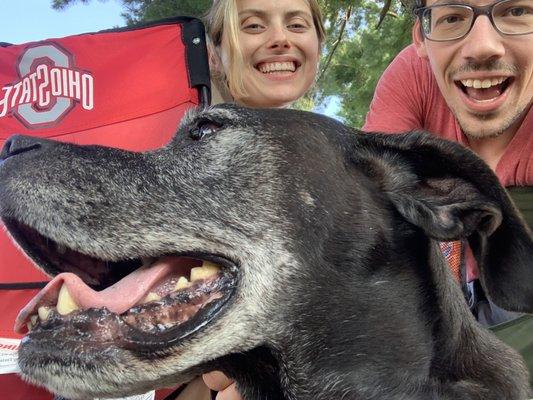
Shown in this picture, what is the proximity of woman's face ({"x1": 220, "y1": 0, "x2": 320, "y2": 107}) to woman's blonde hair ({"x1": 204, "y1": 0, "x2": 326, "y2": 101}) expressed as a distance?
0.06m

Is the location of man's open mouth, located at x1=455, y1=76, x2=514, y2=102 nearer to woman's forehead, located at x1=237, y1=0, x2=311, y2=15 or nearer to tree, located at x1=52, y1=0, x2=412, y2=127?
woman's forehead, located at x1=237, y1=0, x2=311, y2=15

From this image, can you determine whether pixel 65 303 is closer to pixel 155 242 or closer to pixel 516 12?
pixel 155 242

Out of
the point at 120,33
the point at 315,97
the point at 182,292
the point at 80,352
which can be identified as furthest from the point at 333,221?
the point at 315,97

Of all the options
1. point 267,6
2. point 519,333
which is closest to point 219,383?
point 519,333

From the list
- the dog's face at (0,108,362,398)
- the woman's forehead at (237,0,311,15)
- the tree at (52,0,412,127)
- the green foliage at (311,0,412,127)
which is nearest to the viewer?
the dog's face at (0,108,362,398)

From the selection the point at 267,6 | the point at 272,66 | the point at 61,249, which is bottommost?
the point at 61,249

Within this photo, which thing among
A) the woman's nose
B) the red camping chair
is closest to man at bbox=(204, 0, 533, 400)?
the woman's nose

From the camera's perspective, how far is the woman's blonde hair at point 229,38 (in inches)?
149

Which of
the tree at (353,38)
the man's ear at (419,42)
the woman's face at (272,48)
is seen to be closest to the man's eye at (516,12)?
the man's ear at (419,42)

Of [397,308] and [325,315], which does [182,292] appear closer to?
[325,315]

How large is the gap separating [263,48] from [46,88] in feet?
4.06

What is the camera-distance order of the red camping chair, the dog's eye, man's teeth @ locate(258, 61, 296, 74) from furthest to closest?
man's teeth @ locate(258, 61, 296, 74) → the red camping chair → the dog's eye

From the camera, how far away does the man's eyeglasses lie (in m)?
3.20

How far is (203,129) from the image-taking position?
8.27 ft
